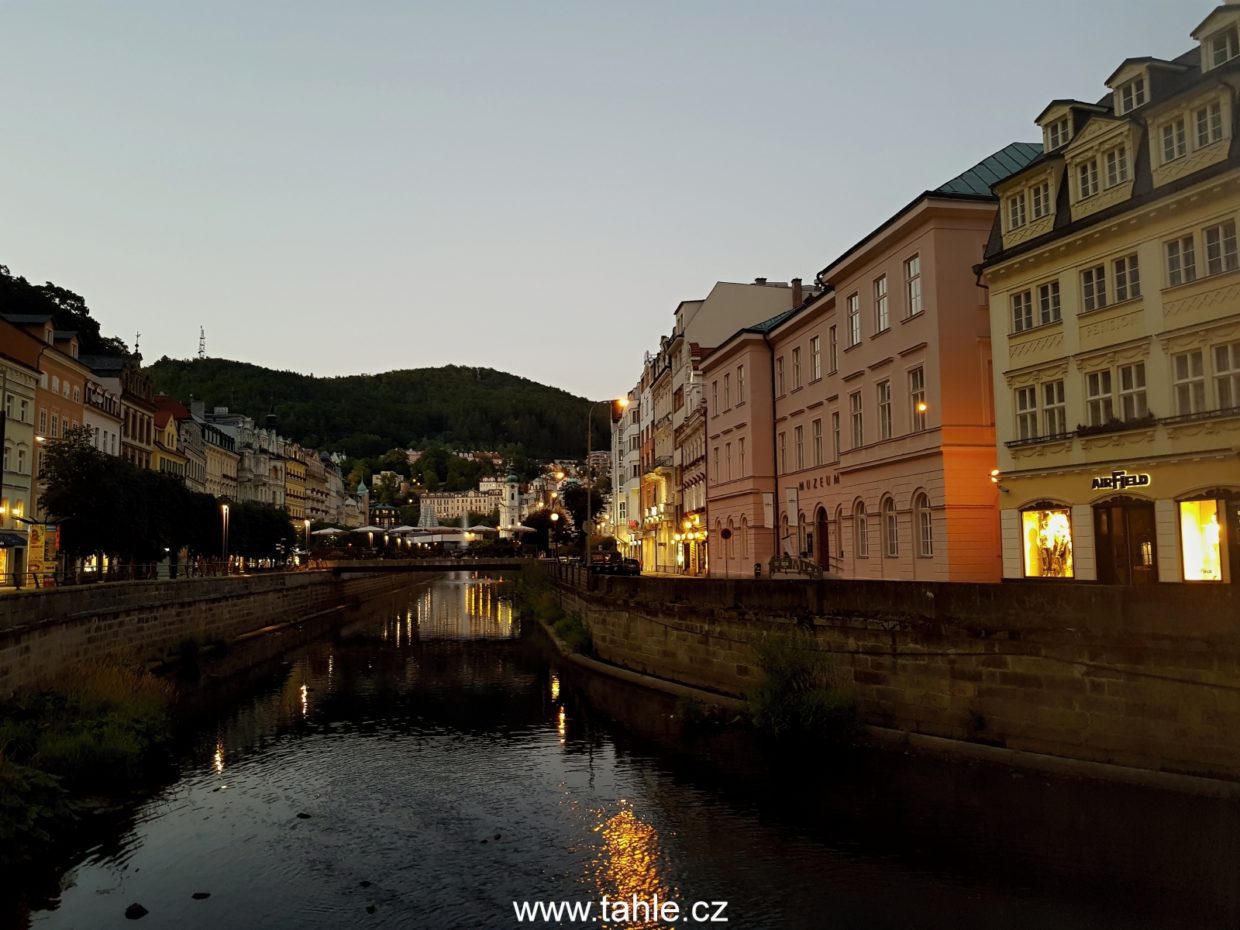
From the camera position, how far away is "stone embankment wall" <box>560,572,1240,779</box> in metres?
18.1

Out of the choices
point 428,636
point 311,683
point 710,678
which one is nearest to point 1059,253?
point 710,678

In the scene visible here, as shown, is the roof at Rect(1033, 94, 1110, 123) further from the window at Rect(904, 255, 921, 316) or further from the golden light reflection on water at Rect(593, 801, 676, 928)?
the golden light reflection on water at Rect(593, 801, 676, 928)

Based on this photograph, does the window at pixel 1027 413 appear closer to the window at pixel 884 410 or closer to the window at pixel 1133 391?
the window at pixel 1133 391

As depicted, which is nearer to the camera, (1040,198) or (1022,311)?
(1040,198)

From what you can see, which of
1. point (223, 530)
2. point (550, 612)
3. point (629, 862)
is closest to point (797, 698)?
point (629, 862)

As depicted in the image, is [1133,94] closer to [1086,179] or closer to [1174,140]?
[1086,179]

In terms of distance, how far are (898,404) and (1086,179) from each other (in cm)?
1070

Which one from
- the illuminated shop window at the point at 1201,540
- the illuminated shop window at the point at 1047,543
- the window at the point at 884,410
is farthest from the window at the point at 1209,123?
the window at the point at 884,410

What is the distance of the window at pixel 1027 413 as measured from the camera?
30231mm

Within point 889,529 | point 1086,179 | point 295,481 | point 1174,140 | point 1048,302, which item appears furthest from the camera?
point 295,481

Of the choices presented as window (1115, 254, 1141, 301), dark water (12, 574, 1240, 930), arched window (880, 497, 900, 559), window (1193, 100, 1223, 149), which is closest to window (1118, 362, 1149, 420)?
window (1115, 254, 1141, 301)

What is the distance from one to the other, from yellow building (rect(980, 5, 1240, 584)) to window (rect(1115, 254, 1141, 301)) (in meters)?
0.05

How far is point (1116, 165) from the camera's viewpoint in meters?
27.5

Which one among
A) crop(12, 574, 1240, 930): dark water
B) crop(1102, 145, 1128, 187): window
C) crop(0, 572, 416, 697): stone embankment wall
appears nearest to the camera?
crop(12, 574, 1240, 930): dark water
